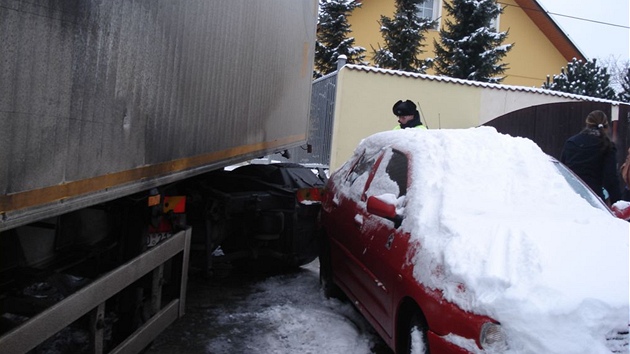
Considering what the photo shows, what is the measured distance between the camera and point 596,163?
637 centimetres

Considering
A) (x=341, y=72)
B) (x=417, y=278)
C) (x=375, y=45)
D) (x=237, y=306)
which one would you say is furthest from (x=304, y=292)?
(x=375, y=45)

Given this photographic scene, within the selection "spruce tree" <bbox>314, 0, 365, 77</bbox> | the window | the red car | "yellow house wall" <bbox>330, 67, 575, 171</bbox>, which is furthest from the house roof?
the window

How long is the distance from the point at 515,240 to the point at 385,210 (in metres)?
0.93

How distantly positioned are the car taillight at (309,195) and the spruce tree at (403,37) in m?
12.7

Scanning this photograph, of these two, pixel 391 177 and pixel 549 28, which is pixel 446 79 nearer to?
pixel 391 177

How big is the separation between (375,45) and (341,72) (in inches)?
465

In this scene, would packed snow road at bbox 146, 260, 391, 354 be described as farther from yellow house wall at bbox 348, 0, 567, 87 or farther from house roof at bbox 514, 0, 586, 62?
house roof at bbox 514, 0, 586, 62

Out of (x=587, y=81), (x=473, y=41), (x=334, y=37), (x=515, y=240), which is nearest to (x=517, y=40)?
(x=587, y=81)

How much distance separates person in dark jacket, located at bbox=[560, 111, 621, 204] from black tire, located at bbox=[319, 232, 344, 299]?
3022 mm

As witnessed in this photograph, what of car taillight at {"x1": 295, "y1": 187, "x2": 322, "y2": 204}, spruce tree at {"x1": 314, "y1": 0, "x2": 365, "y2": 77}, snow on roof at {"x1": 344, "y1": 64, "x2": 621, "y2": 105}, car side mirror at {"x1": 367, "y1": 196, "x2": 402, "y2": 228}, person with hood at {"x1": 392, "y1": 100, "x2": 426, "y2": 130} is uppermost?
spruce tree at {"x1": 314, "y1": 0, "x2": 365, "y2": 77}

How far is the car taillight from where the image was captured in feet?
20.1

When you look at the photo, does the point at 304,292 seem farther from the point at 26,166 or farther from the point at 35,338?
the point at 26,166

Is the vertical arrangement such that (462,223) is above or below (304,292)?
above

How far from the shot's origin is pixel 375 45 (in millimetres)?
22078
